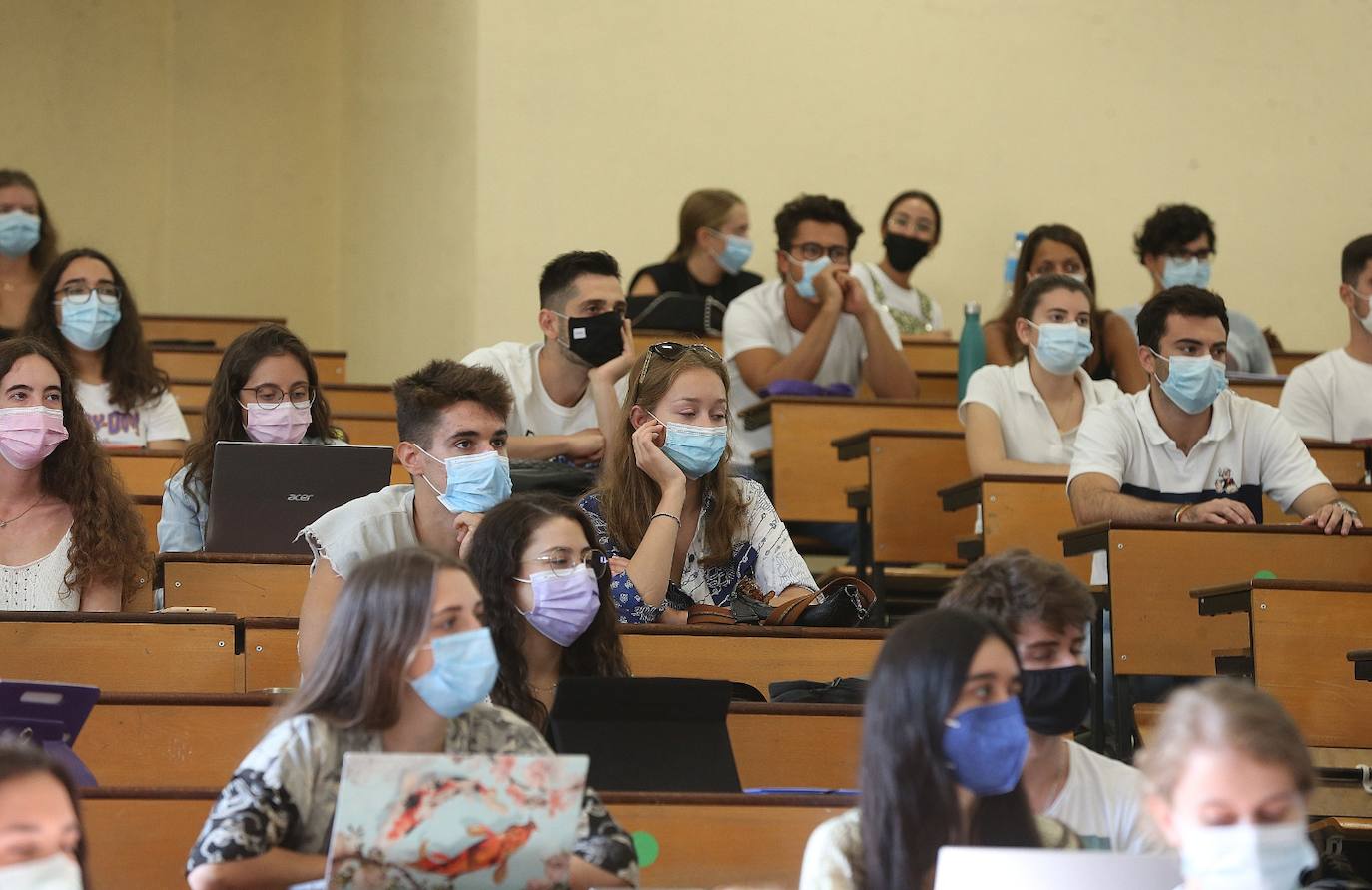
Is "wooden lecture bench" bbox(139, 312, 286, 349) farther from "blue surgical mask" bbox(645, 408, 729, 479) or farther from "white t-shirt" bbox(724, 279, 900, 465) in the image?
"blue surgical mask" bbox(645, 408, 729, 479)

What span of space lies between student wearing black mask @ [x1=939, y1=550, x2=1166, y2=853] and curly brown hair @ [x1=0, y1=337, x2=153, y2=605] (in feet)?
6.08

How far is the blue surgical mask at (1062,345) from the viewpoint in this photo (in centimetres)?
486

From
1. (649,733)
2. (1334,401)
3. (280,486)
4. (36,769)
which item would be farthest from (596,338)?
(36,769)

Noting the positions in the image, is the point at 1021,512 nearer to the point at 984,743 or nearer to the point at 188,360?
the point at 984,743

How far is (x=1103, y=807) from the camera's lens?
2393mm

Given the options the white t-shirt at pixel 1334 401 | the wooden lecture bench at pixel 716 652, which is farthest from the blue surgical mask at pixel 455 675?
the white t-shirt at pixel 1334 401

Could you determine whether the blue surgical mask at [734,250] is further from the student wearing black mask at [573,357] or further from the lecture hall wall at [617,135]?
the student wearing black mask at [573,357]

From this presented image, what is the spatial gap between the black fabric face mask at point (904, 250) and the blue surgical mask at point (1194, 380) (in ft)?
7.62

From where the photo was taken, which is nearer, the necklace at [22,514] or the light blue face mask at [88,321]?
the necklace at [22,514]

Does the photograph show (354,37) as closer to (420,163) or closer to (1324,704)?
(420,163)

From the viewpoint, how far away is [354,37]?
7.85m

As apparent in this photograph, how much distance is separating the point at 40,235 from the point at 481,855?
4229 millimetres


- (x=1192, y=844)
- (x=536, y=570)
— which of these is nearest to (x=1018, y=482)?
(x=536, y=570)

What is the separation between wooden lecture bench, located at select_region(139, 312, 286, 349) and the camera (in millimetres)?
6961
